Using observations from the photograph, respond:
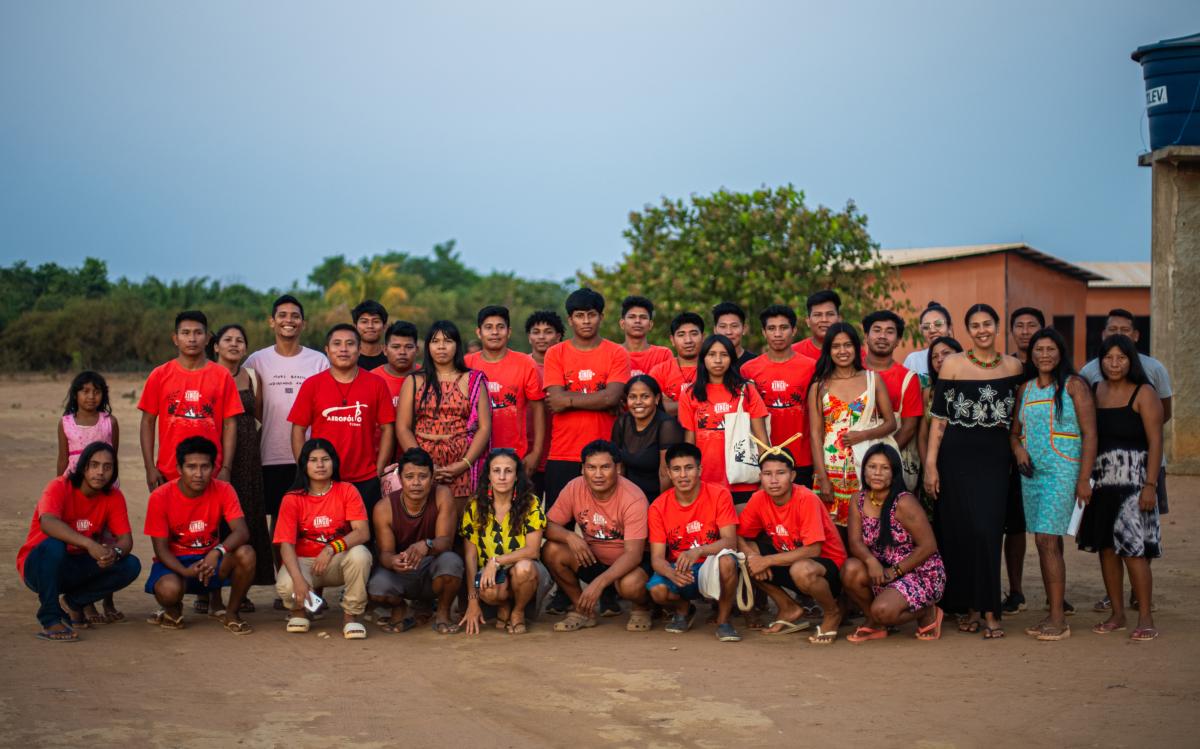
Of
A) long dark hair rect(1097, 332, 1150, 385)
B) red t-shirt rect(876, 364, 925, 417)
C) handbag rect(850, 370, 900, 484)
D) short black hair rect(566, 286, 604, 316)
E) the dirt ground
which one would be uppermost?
short black hair rect(566, 286, 604, 316)

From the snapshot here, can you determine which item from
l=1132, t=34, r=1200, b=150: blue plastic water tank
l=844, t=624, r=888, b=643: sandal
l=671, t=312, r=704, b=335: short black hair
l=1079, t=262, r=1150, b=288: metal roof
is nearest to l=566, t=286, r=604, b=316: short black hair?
l=671, t=312, r=704, b=335: short black hair

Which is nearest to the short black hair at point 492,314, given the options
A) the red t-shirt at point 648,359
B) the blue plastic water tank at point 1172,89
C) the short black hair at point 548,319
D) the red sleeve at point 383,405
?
the short black hair at point 548,319

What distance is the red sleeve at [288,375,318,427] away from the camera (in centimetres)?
695

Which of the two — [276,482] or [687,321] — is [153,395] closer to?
[276,482]

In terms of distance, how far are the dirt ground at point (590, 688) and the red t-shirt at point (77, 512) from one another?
53 cm

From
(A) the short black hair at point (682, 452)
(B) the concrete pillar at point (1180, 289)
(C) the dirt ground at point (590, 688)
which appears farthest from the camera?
(B) the concrete pillar at point (1180, 289)

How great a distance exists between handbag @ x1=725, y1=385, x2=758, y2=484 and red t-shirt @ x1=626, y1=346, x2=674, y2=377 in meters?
0.86

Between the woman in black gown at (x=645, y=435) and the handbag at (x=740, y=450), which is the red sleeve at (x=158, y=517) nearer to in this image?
the woman in black gown at (x=645, y=435)

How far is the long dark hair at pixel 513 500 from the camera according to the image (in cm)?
679

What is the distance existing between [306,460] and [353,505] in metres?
0.38

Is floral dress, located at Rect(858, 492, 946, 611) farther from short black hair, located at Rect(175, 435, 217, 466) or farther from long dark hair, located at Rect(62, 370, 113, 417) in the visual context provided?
long dark hair, located at Rect(62, 370, 113, 417)

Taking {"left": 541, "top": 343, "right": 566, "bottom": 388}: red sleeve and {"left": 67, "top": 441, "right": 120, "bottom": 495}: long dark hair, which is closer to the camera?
{"left": 67, "top": 441, "right": 120, "bottom": 495}: long dark hair

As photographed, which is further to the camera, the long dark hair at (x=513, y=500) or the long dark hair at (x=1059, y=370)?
the long dark hair at (x=513, y=500)

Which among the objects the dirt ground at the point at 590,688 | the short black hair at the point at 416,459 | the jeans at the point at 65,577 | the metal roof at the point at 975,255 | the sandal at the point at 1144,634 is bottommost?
the dirt ground at the point at 590,688
